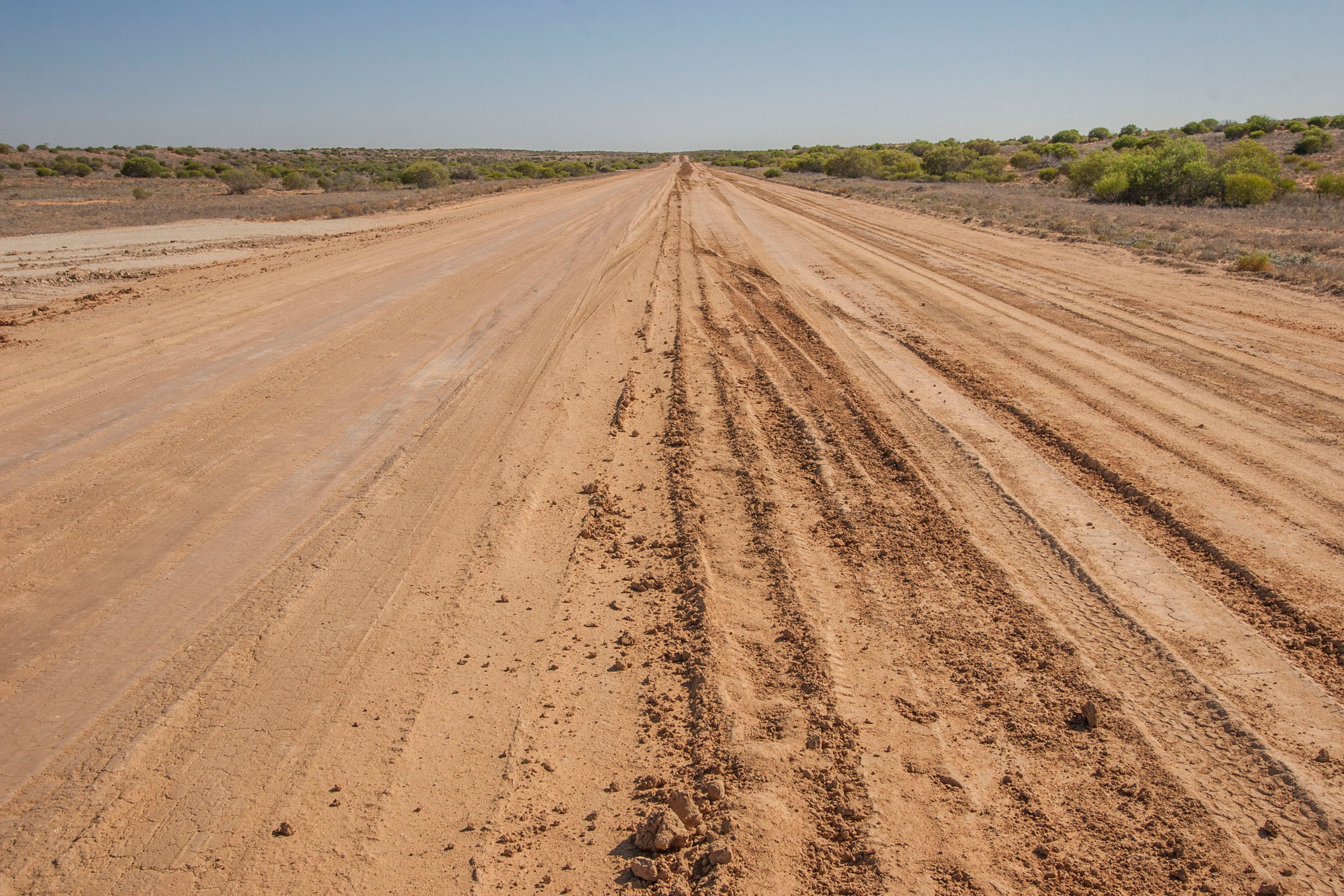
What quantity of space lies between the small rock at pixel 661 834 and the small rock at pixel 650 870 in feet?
0.22

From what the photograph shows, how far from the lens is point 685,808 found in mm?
3094

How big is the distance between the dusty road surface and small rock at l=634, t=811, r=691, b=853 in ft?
0.10

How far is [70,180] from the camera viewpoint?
4750cm

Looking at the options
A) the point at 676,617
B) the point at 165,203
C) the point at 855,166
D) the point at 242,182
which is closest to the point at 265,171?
the point at 242,182

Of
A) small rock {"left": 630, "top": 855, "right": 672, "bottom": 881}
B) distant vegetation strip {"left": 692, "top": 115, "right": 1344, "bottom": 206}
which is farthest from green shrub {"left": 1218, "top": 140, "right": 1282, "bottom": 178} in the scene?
small rock {"left": 630, "top": 855, "right": 672, "bottom": 881}

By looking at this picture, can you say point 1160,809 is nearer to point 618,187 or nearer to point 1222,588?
point 1222,588

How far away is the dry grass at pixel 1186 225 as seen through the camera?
1513 centimetres

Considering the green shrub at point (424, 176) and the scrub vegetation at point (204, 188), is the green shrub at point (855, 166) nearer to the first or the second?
the scrub vegetation at point (204, 188)

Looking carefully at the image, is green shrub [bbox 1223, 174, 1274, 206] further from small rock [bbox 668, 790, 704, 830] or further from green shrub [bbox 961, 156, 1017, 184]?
small rock [bbox 668, 790, 704, 830]

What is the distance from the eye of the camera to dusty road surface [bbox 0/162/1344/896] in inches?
119

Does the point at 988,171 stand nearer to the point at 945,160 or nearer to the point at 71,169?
the point at 945,160

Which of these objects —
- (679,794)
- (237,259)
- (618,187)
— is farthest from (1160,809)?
(618,187)

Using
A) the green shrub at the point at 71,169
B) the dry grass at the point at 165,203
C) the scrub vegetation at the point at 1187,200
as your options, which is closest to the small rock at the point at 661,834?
the scrub vegetation at the point at 1187,200

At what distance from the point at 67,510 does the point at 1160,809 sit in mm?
7285
